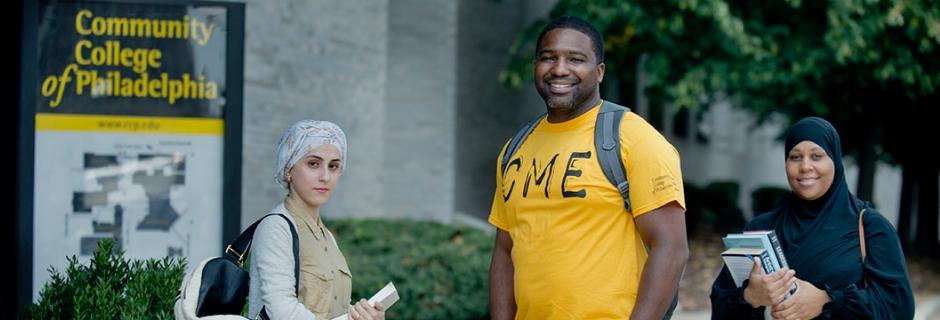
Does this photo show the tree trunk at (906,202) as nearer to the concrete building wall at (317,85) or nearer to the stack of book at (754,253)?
the concrete building wall at (317,85)

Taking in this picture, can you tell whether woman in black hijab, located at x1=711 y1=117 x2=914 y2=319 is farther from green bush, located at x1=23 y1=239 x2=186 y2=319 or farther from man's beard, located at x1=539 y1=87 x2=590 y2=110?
green bush, located at x1=23 y1=239 x2=186 y2=319

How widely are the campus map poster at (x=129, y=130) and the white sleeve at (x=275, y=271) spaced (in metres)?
2.53

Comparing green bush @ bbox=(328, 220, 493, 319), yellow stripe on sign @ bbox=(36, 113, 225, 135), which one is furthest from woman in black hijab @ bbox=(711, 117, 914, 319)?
green bush @ bbox=(328, 220, 493, 319)

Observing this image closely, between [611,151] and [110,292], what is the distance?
1.95 meters

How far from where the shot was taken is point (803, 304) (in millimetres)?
3840

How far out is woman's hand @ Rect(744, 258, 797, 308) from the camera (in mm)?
3738

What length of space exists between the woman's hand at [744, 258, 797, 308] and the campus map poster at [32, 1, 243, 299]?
310 cm

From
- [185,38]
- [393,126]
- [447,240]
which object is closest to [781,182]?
[393,126]

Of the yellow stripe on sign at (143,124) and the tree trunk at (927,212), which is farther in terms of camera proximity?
the tree trunk at (927,212)

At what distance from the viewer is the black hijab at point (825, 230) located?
3.98 metres

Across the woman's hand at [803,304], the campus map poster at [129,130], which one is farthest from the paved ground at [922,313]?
the woman's hand at [803,304]

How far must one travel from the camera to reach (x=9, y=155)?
5.44m

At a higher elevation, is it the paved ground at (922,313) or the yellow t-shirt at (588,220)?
the yellow t-shirt at (588,220)

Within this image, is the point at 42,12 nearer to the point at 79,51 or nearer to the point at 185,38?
the point at 79,51
